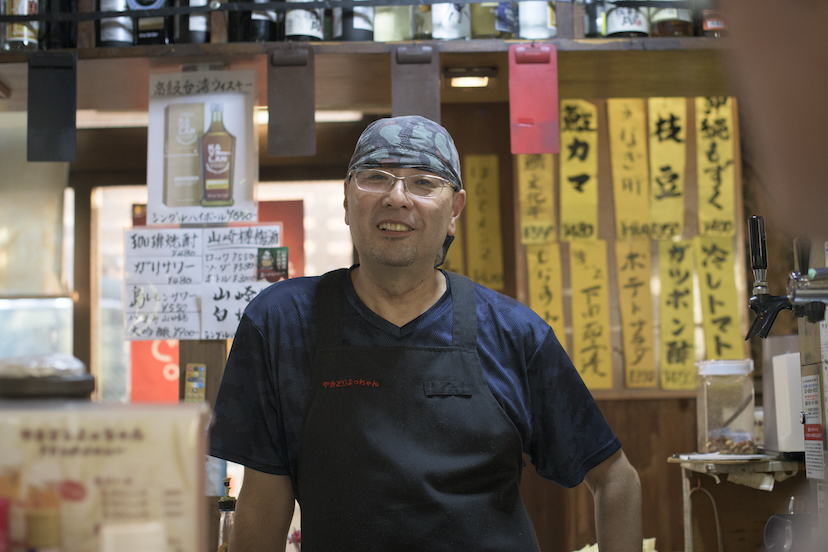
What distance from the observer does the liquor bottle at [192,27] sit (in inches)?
91.6

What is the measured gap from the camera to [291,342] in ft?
5.18

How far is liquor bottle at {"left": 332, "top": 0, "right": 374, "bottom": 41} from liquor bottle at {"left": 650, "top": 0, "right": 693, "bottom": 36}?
0.92 metres

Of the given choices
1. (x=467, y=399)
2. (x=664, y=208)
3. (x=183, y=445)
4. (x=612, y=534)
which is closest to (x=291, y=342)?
(x=467, y=399)

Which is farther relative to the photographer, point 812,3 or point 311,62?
point 311,62

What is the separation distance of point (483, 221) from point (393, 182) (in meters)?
1.67

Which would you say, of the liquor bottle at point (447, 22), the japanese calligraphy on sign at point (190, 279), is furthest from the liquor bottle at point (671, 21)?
the japanese calligraphy on sign at point (190, 279)

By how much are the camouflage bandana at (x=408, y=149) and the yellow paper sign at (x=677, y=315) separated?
5.29 ft

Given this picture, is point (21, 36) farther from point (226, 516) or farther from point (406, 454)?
point (406, 454)

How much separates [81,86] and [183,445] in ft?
7.34

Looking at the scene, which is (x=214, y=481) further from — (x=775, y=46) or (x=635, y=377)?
(x=775, y=46)

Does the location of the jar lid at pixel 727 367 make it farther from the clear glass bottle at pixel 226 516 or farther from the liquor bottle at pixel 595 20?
the clear glass bottle at pixel 226 516

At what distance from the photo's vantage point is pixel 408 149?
1611mm

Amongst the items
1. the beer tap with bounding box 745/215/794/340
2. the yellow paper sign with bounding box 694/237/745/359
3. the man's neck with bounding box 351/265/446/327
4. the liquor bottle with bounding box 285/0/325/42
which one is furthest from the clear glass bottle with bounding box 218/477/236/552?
the yellow paper sign with bounding box 694/237/745/359

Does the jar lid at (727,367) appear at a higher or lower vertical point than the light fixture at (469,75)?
lower
